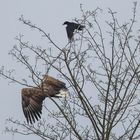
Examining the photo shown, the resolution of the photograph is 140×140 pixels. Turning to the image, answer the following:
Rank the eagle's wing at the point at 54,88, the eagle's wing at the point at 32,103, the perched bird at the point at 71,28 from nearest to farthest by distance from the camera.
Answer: the perched bird at the point at 71,28 < the eagle's wing at the point at 54,88 < the eagle's wing at the point at 32,103

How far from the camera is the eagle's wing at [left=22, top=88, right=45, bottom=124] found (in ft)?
33.0

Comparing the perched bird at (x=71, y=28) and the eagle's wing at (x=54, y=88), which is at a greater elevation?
the perched bird at (x=71, y=28)

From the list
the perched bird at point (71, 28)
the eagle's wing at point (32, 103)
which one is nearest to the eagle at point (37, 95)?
the eagle's wing at point (32, 103)

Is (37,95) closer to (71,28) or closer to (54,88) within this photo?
(54,88)

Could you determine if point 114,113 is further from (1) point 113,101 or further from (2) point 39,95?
(2) point 39,95

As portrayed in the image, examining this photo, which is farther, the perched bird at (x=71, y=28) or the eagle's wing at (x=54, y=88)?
the eagle's wing at (x=54, y=88)

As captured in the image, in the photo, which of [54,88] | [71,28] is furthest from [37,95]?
[71,28]

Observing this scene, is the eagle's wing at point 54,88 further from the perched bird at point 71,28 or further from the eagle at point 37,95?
the perched bird at point 71,28

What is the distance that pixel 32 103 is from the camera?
10578mm

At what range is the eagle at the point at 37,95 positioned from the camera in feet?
31.4

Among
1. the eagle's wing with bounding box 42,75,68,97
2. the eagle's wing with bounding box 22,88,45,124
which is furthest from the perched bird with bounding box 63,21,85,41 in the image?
the eagle's wing with bounding box 22,88,45,124

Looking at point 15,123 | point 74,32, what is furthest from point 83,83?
point 15,123

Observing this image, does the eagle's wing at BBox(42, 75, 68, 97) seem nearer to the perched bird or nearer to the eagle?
the eagle

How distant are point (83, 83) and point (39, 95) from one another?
2048 millimetres
